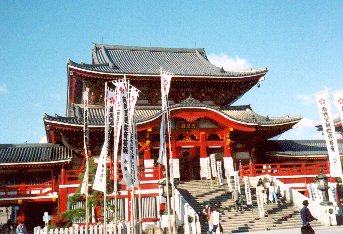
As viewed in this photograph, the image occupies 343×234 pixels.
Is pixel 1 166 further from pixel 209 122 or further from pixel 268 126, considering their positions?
pixel 268 126

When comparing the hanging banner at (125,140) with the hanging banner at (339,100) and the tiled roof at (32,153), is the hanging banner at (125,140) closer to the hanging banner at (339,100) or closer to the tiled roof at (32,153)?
the hanging banner at (339,100)

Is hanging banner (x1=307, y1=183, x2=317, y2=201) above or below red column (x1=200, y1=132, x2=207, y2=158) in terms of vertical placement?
below

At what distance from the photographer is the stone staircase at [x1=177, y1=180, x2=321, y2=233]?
18.3 meters

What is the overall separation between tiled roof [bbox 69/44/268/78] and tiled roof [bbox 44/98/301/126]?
3.18m

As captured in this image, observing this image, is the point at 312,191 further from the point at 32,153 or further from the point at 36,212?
the point at 36,212

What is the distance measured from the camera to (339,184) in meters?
27.0

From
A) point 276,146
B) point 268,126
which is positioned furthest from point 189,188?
point 276,146

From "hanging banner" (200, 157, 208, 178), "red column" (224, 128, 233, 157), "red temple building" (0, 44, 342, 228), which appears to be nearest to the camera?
"red temple building" (0, 44, 342, 228)

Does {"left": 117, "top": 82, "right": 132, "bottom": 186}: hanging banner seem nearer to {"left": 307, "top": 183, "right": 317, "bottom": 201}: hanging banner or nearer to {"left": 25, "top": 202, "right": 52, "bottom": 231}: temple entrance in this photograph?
{"left": 307, "top": 183, "right": 317, "bottom": 201}: hanging banner

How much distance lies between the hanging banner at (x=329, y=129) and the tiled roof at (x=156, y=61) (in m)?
10.5

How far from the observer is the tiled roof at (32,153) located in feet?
80.3

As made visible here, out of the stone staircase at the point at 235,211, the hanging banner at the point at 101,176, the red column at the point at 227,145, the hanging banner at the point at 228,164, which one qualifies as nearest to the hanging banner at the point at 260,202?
the stone staircase at the point at 235,211

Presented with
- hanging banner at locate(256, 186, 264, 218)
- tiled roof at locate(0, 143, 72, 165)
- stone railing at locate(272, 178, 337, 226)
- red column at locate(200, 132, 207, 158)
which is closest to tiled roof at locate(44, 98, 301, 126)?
red column at locate(200, 132, 207, 158)

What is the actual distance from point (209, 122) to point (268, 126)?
447 cm
